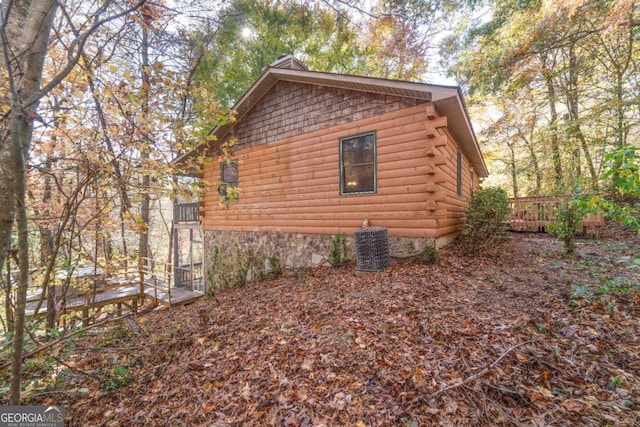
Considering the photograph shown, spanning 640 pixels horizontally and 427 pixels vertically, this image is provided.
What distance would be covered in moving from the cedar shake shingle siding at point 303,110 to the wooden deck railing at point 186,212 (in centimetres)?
406

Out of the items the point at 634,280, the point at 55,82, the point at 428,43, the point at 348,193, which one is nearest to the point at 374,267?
the point at 348,193

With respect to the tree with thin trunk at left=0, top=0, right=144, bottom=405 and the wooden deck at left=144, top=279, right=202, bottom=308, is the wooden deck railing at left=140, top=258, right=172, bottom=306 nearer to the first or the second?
the wooden deck at left=144, top=279, right=202, bottom=308

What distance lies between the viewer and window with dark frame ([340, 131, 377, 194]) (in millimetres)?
6023

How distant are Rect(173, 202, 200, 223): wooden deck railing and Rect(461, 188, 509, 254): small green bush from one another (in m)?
10.0

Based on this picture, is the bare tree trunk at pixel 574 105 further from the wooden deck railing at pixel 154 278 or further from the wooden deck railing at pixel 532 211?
the wooden deck railing at pixel 154 278

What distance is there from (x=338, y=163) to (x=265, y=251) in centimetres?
361

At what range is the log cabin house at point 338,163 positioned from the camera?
17.4ft

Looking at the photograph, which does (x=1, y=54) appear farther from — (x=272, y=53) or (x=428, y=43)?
(x=428, y=43)

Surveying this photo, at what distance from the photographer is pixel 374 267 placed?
5207 mm

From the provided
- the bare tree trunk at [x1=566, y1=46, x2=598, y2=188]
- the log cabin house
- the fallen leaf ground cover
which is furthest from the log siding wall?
the bare tree trunk at [x1=566, y1=46, x2=598, y2=188]

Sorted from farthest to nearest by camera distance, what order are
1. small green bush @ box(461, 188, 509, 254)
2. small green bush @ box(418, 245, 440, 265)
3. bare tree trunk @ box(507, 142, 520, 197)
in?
bare tree trunk @ box(507, 142, 520, 197), small green bush @ box(461, 188, 509, 254), small green bush @ box(418, 245, 440, 265)

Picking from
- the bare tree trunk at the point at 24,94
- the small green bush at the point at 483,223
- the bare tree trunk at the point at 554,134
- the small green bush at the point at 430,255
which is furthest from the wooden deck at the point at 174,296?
the bare tree trunk at the point at 554,134

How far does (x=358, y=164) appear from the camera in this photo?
624 centimetres

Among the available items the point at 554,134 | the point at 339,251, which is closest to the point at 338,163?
the point at 339,251
